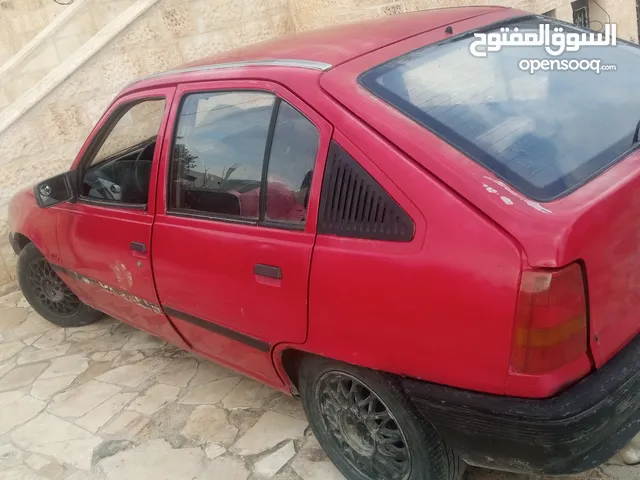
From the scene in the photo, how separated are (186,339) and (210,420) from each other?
451 mm

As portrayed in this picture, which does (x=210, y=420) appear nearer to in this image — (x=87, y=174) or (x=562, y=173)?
(x=87, y=174)

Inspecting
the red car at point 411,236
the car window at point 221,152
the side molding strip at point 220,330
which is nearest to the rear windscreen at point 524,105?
the red car at point 411,236

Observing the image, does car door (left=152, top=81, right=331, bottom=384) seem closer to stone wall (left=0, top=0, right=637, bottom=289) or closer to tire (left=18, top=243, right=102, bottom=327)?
tire (left=18, top=243, right=102, bottom=327)

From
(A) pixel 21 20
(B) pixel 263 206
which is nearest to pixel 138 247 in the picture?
(B) pixel 263 206

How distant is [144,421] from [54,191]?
136cm

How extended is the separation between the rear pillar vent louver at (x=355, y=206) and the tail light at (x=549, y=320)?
1.30 feet

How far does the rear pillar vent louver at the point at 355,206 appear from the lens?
1856 mm

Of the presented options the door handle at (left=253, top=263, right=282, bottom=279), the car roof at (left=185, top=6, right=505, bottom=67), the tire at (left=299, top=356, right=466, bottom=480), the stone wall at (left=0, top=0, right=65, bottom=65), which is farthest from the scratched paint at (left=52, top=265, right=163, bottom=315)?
the stone wall at (left=0, top=0, right=65, bottom=65)

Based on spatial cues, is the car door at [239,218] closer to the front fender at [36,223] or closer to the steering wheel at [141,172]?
the steering wheel at [141,172]

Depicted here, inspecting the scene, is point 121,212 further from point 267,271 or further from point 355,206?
point 355,206

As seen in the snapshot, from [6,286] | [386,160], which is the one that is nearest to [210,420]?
[386,160]

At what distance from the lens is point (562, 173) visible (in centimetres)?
184

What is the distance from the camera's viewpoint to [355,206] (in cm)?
196

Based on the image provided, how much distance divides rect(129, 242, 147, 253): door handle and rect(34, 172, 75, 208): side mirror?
0.70 metres
